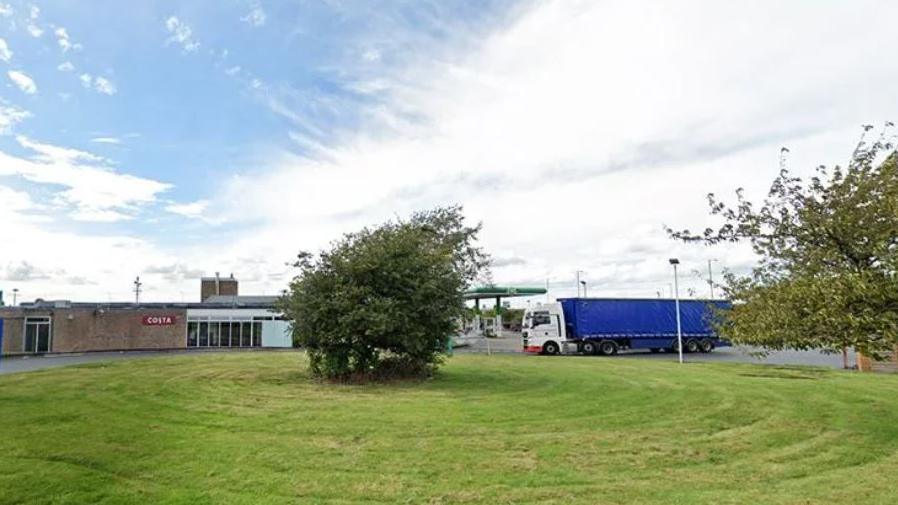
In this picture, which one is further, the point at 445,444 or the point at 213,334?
the point at 213,334

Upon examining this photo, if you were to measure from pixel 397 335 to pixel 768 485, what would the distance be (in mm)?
10414

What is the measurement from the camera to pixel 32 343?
42.0 m

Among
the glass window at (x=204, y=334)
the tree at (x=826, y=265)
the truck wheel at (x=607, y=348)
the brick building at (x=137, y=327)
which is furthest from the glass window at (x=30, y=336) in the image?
the tree at (x=826, y=265)

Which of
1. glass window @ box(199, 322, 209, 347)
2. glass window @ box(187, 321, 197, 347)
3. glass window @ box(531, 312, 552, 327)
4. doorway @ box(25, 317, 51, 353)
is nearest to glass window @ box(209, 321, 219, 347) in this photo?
glass window @ box(199, 322, 209, 347)

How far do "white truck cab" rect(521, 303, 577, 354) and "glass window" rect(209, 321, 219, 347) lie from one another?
23862 millimetres

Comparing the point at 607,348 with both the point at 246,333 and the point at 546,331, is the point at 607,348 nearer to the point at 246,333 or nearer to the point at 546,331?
the point at 546,331

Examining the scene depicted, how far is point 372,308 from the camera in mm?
15758

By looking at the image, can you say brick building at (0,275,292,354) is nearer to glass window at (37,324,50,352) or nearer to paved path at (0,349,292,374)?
glass window at (37,324,50,352)

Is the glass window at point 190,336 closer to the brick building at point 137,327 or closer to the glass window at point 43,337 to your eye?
the brick building at point 137,327

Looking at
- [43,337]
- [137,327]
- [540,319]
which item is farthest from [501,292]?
[43,337]

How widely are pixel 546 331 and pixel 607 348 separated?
347 centimetres

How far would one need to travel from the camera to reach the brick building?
138 ft

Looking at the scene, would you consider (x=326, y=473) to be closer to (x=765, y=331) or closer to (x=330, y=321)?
(x=765, y=331)

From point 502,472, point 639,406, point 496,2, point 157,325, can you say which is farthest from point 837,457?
point 157,325
